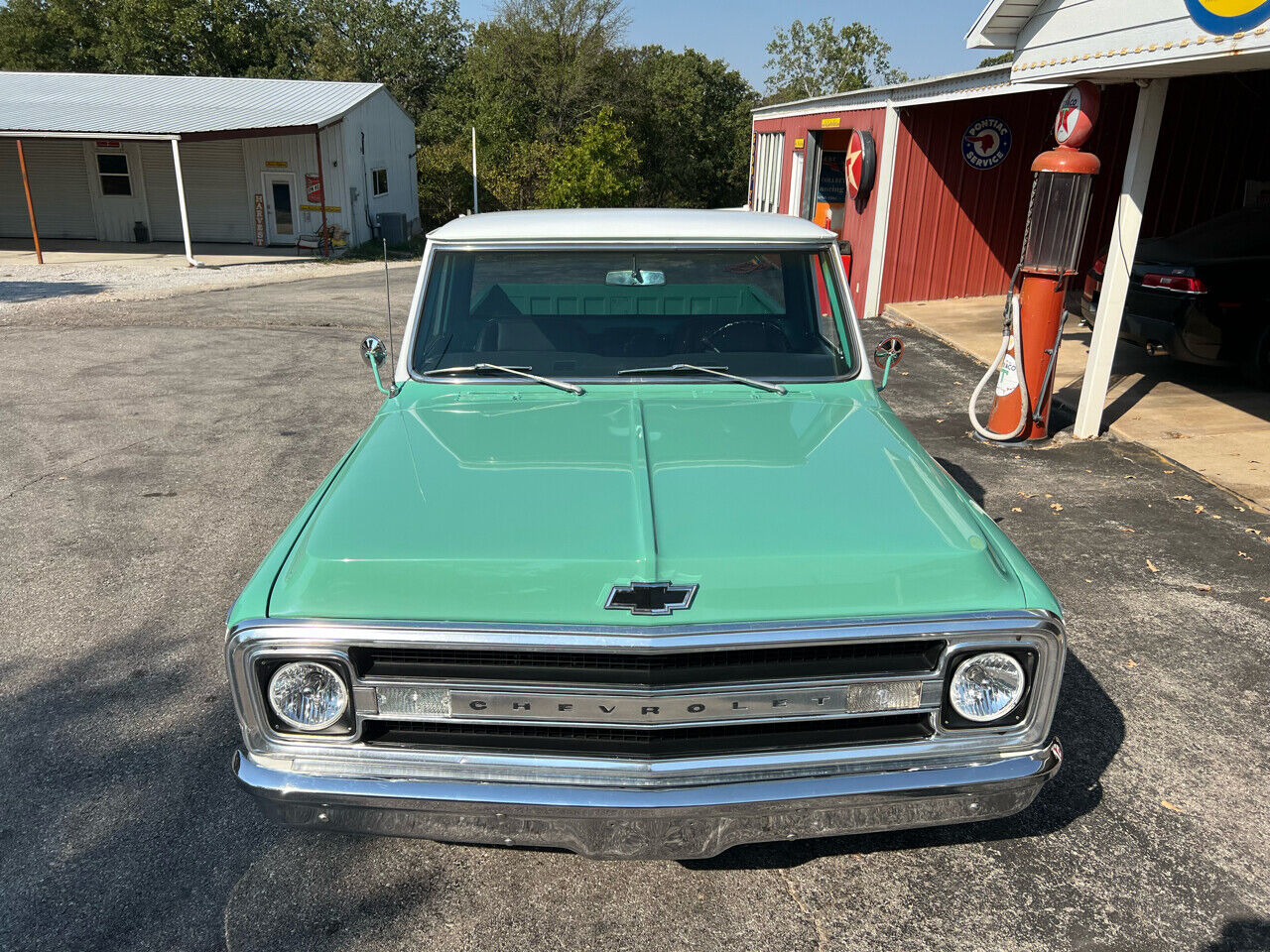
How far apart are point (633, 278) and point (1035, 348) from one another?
15.8 ft

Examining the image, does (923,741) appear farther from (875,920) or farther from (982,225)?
(982,225)

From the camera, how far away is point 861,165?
13.5 m

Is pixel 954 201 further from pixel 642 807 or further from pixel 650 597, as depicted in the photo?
pixel 642 807

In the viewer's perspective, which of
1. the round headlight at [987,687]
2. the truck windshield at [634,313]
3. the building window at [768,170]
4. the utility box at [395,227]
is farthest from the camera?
the utility box at [395,227]

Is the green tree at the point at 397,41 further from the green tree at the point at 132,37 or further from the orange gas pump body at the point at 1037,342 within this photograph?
the orange gas pump body at the point at 1037,342

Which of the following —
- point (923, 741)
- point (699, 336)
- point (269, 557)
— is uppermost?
point (699, 336)

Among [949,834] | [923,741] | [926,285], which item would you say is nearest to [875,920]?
[949,834]

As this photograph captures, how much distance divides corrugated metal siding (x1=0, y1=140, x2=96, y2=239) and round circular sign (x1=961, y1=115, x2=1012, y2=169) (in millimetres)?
21879

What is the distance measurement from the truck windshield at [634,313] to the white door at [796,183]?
1462 centimetres

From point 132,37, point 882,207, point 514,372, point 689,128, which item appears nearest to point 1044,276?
point 514,372

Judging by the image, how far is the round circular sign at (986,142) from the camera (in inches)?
517

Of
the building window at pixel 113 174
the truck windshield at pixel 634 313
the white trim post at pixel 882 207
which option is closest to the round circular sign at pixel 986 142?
the white trim post at pixel 882 207

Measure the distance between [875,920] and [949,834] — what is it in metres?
0.50

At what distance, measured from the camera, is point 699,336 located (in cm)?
383
